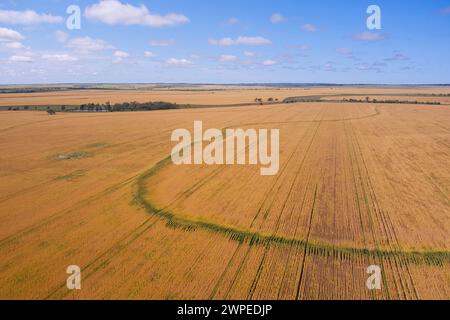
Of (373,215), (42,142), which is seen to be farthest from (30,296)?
(42,142)

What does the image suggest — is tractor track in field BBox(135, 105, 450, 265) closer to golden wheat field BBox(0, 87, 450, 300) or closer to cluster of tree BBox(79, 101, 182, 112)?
golden wheat field BBox(0, 87, 450, 300)

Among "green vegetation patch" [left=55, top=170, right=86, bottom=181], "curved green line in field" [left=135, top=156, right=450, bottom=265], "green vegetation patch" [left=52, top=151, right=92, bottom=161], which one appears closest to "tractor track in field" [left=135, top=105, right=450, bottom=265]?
"curved green line in field" [left=135, top=156, right=450, bottom=265]

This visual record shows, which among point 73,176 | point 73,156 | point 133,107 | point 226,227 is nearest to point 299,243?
point 226,227

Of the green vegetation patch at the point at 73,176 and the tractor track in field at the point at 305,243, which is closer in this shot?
the tractor track in field at the point at 305,243

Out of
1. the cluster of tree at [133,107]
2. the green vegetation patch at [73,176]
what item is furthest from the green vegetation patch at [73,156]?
the cluster of tree at [133,107]

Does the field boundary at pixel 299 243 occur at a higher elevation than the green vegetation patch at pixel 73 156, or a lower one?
lower

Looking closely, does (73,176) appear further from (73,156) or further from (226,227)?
(226,227)

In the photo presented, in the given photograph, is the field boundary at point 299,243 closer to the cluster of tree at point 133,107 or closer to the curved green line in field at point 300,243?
the curved green line in field at point 300,243
